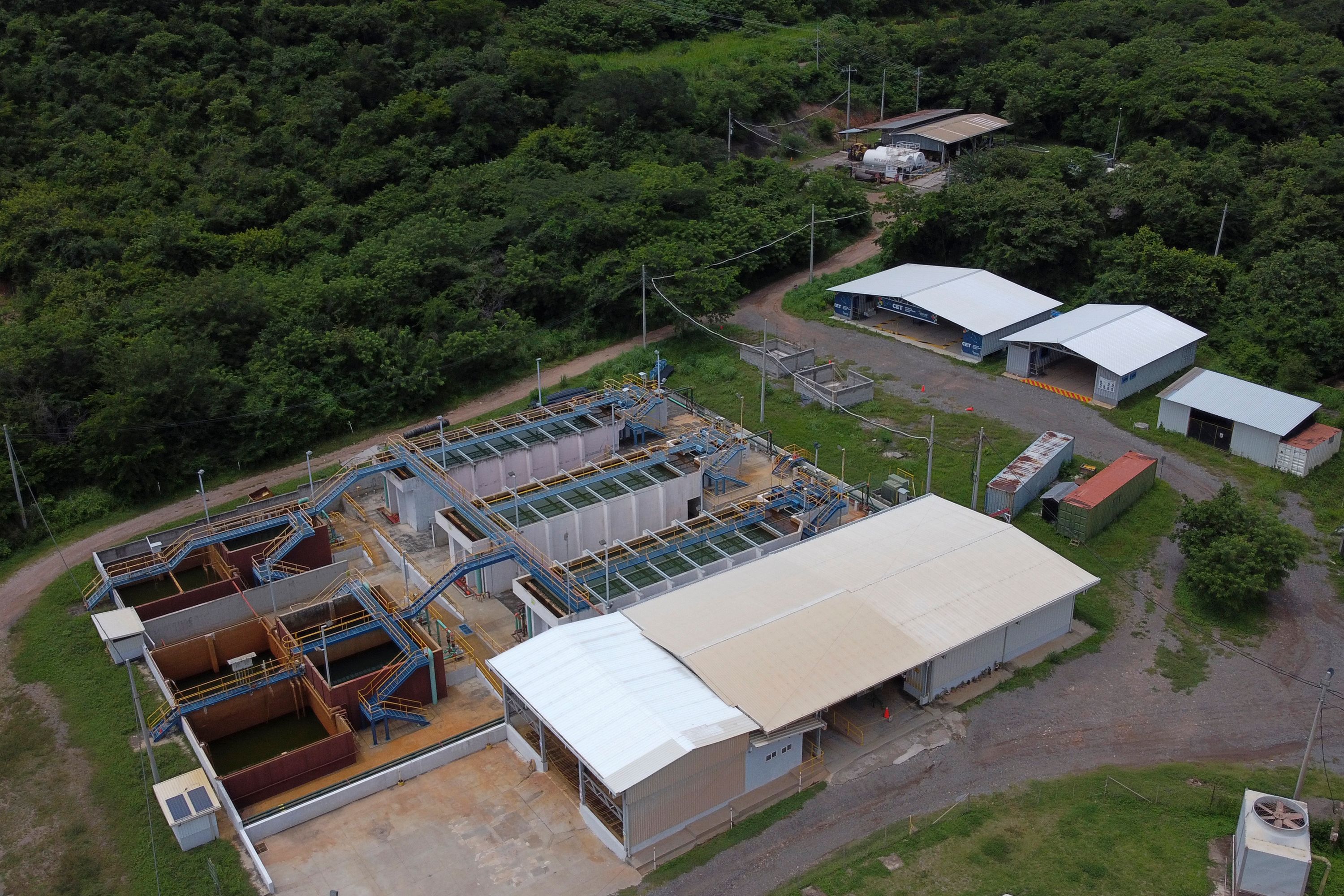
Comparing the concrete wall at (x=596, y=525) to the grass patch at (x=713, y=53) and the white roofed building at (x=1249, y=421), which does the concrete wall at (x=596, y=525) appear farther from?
the grass patch at (x=713, y=53)

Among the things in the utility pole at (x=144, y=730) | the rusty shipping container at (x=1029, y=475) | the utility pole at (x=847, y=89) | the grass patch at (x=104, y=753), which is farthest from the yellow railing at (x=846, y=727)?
the utility pole at (x=847, y=89)

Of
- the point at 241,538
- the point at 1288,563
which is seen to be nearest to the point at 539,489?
the point at 241,538

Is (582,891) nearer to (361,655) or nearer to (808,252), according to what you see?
(361,655)

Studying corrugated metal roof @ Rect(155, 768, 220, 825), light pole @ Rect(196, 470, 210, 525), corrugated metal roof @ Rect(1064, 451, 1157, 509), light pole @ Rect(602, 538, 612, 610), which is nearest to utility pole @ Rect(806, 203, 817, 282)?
corrugated metal roof @ Rect(1064, 451, 1157, 509)

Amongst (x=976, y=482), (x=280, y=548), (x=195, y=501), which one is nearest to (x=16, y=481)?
(x=195, y=501)

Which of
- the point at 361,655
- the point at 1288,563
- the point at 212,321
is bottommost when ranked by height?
the point at 361,655

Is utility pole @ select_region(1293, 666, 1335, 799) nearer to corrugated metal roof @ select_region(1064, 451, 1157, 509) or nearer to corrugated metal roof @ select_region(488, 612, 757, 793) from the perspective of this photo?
corrugated metal roof @ select_region(1064, 451, 1157, 509)

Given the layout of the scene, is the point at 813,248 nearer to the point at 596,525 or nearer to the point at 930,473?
the point at 930,473

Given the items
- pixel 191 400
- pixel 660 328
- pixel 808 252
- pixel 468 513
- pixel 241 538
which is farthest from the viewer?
→ pixel 808 252
